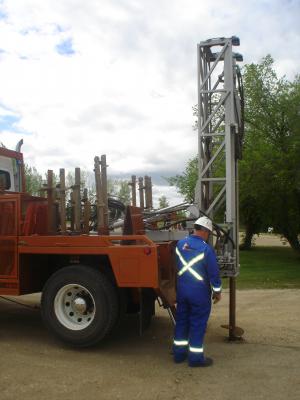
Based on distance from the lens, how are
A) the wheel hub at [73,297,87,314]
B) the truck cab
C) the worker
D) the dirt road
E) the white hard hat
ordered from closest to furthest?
the dirt road < the worker < the white hard hat < the wheel hub at [73,297,87,314] < the truck cab

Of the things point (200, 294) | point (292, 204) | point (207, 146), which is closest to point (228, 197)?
point (207, 146)

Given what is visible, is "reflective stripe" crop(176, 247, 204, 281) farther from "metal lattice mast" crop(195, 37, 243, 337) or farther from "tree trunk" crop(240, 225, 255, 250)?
"tree trunk" crop(240, 225, 255, 250)

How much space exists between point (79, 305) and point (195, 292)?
149cm

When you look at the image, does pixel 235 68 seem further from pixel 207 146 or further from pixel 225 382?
pixel 225 382

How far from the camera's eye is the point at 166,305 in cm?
639

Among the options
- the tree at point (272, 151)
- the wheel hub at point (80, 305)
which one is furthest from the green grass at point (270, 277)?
the wheel hub at point (80, 305)

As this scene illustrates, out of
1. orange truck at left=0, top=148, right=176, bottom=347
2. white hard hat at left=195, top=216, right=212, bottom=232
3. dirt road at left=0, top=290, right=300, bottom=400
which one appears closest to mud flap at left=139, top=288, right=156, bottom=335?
orange truck at left=0, top=148, right=176, bottom=347

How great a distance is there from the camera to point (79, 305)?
6.45 meters

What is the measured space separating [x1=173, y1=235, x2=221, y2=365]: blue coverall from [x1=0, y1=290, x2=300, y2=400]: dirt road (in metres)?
0.25

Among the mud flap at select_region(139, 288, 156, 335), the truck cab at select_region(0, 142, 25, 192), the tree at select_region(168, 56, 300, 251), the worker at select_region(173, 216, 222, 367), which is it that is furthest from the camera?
→ the tree at select_region(168, 56, 300, 251)

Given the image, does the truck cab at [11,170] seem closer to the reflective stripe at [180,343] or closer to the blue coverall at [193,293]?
the blue coverall at [193,293]

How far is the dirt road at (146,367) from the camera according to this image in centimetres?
506

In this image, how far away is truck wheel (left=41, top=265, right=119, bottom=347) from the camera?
629 cm

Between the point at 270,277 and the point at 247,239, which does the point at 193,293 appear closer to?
the point at 270,277
